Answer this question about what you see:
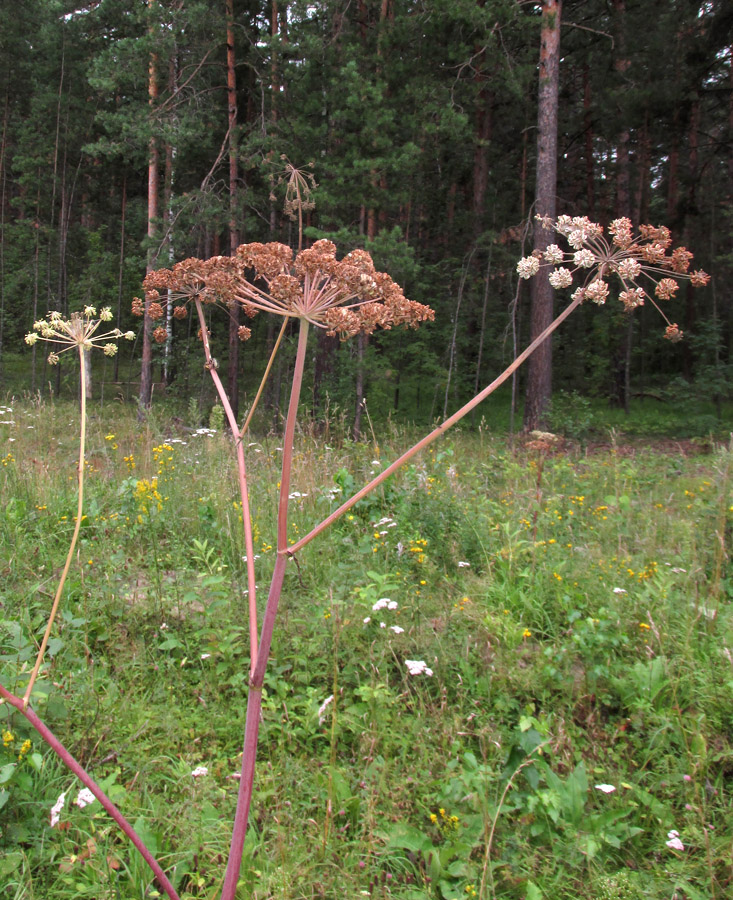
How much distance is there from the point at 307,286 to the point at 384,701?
2.07 meters

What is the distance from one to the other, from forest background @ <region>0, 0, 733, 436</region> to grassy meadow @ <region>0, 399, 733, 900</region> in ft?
13.2

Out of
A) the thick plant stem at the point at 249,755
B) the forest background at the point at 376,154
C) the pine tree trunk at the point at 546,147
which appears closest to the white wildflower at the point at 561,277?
the thick plant stem at the point at 249,755

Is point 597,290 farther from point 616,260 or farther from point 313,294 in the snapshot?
point 313,294

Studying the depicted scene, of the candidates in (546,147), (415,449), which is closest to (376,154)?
(546,147)

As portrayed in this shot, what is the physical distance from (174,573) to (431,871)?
2471 mm

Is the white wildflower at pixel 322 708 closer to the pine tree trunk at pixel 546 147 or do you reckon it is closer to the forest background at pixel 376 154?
the forest background at pixel 376 154

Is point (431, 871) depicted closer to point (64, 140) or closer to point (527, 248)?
point (527, 248)

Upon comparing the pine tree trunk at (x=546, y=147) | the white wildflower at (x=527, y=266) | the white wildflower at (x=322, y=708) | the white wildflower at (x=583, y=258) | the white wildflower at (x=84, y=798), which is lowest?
the white wildflower at (x=84, y=798)

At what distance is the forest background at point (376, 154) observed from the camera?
1190 cm

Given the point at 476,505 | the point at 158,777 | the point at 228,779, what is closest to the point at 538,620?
the point at 476,505

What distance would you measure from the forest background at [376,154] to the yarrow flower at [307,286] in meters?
5.40

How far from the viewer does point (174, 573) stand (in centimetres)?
409

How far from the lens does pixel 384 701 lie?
Answer: 113 inches

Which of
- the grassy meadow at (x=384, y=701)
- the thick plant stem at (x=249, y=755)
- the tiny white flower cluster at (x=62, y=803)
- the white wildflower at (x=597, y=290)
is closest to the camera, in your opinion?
the thick plant stem at (x=249, y=755)
